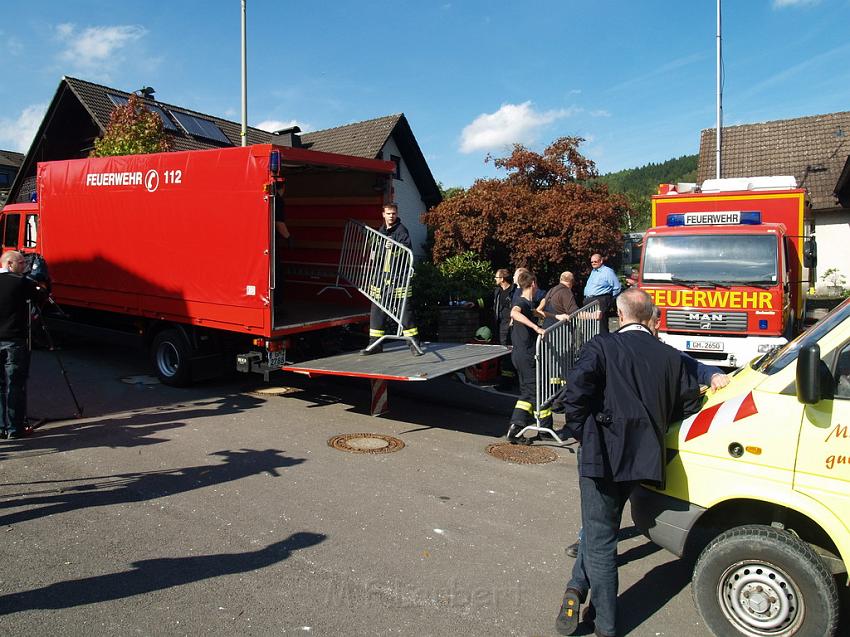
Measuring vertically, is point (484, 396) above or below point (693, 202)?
below

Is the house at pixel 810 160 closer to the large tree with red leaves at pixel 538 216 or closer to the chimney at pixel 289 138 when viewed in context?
the large tree with red leaves at pixel 538 216

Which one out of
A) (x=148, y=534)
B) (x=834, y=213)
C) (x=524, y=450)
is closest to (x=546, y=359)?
(x=524, y=450)

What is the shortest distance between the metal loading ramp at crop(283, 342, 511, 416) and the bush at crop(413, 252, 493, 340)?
3749mm

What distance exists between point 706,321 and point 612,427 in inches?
268

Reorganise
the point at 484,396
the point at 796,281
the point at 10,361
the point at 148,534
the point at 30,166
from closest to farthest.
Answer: the point at 148,534
the point at 10,361
the point at 484,396
the point at 796,281
the point at 30,166

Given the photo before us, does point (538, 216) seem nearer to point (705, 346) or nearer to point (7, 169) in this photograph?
point (705, 346)

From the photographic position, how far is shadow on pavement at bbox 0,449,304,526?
201 inches

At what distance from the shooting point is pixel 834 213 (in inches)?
878

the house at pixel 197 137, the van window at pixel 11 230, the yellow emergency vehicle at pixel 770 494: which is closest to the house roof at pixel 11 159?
the house at pixel 197 137

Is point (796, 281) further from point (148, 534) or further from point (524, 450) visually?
point (148, 534)

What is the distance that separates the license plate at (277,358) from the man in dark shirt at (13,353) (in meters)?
2.59

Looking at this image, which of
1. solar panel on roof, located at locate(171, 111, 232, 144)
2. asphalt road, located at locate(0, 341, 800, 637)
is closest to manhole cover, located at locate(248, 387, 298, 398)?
asphalt road, located at locate(0, 341, 800, 637)

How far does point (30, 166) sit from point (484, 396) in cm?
2204

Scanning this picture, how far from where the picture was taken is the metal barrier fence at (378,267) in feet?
27.3
